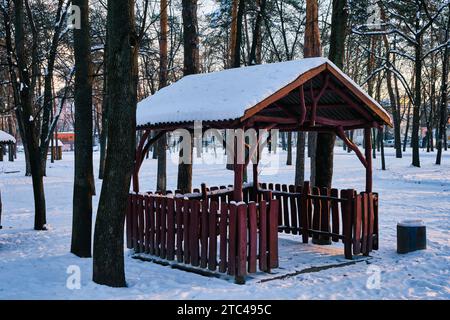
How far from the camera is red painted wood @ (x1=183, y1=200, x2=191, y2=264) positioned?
8219 mm

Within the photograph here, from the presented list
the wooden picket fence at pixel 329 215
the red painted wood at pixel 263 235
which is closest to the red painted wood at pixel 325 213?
the wooden picket fence at pixel 329 215

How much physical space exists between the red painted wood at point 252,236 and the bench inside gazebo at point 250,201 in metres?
0.02

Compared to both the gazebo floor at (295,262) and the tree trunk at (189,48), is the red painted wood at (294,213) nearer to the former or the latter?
the gazebo floor at (295,262)

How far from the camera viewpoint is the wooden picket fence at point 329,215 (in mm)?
9086

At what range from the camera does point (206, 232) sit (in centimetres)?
791

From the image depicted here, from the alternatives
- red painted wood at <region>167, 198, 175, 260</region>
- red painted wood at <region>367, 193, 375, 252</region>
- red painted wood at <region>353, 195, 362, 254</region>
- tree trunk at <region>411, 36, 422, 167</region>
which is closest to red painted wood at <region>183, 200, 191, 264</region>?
red painted wood at <region>167, 198, 175, 260</region>

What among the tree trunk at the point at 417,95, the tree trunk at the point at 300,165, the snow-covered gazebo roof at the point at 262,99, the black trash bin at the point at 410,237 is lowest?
the black trash bin at the point at 410,237

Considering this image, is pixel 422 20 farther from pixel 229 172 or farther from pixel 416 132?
pixel 229 172

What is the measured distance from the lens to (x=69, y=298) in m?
6.24

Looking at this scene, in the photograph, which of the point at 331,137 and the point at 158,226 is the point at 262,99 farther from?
the point at 331,137

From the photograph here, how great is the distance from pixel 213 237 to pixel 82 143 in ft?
11.1

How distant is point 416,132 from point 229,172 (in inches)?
460

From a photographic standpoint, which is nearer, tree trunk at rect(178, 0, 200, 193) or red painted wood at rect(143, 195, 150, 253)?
red painted wood at rect(143, 195, 150, 253)

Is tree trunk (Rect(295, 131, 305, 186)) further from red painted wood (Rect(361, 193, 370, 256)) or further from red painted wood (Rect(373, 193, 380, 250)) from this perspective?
red painted wood (Rect(361, 193, 370, 256))
